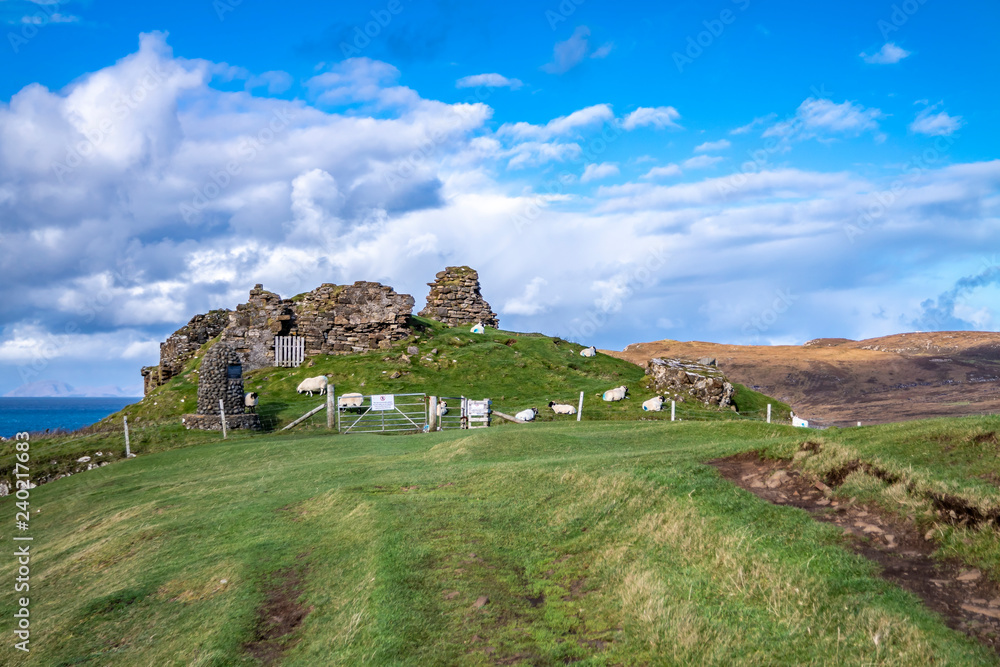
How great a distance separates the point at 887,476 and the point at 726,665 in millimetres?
4916

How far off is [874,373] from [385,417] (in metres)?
55.6

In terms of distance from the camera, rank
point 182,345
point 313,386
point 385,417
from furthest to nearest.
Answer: point 182,345 → point 313,386 → point 385,417

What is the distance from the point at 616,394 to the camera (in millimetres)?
33688

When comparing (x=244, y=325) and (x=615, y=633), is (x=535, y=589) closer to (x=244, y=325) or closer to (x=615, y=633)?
(x=615, y=633)

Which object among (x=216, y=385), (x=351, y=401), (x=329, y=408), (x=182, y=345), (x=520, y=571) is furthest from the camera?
(x=182, y=345)

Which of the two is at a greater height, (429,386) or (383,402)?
(429,386)

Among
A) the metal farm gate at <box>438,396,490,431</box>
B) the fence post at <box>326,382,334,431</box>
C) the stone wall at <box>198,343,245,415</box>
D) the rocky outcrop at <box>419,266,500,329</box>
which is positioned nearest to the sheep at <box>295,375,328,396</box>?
the stone wall at <box>198,343,245,415</box>

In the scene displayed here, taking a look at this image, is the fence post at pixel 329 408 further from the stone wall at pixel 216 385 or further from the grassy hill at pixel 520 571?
the grassy hill at pixel 520 571

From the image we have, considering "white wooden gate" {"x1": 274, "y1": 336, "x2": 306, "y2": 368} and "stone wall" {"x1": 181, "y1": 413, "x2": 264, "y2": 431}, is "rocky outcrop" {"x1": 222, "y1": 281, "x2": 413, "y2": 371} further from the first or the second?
"stone wall" {"x1": 181, "y1": 413, "x2": 264, "y2": 431}

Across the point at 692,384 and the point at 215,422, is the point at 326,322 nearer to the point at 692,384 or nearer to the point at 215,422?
the point at 215,422

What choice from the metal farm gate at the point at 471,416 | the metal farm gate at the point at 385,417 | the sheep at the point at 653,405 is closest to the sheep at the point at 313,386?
the metal farm gate at the point at 385,417

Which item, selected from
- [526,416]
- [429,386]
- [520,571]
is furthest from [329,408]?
[520,571]

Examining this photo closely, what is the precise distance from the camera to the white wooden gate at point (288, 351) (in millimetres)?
43812

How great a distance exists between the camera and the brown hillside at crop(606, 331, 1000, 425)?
157ft
